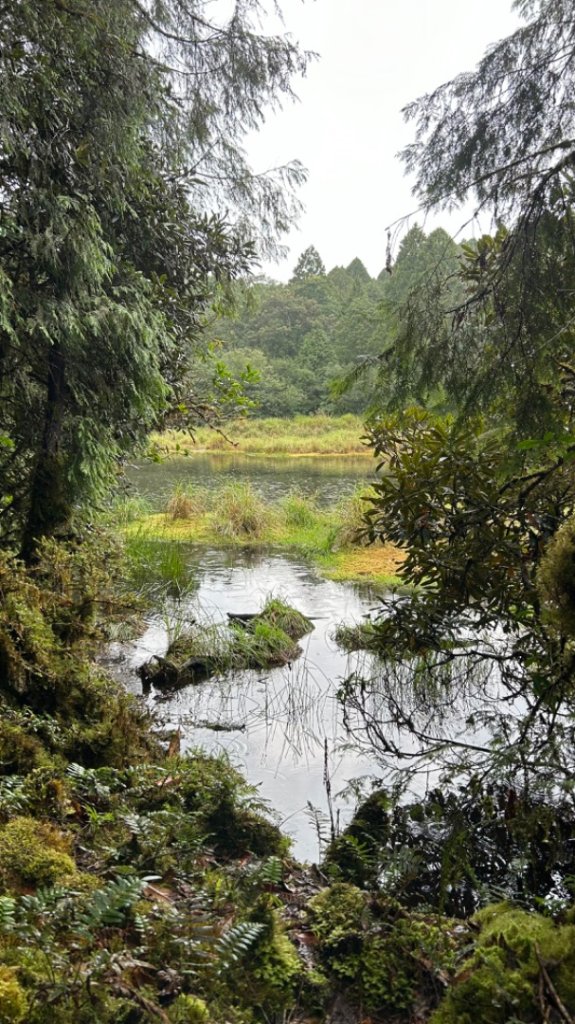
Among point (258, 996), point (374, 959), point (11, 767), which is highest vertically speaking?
point (11, 767)

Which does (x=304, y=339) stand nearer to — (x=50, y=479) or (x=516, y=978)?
(x=50, y=479)

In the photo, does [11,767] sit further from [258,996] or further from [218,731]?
[218,731]

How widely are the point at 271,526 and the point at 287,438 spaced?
53.3 ft

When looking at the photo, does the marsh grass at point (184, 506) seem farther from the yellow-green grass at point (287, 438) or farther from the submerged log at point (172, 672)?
the yellow-green grass at point (287, 438)

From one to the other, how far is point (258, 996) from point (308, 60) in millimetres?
4840

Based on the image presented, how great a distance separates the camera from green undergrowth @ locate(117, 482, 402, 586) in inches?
385

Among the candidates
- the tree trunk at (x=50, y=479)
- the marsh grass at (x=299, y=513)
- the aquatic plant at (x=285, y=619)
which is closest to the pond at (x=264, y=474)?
the marsh grass at (x=299, y=513)


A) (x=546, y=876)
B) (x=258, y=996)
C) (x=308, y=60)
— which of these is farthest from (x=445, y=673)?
(x=308, y=60)

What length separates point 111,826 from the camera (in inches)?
91.0

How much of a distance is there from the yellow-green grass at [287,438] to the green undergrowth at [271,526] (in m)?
10.2

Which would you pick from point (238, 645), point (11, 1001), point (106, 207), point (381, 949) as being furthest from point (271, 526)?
point (11, 1001)

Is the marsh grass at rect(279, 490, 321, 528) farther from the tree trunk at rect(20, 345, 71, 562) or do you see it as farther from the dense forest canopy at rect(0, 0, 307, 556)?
the tree trunk at rect(20, 345, 71, 562)

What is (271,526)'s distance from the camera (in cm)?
1169

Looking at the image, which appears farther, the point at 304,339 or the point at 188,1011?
the point at 304,339
